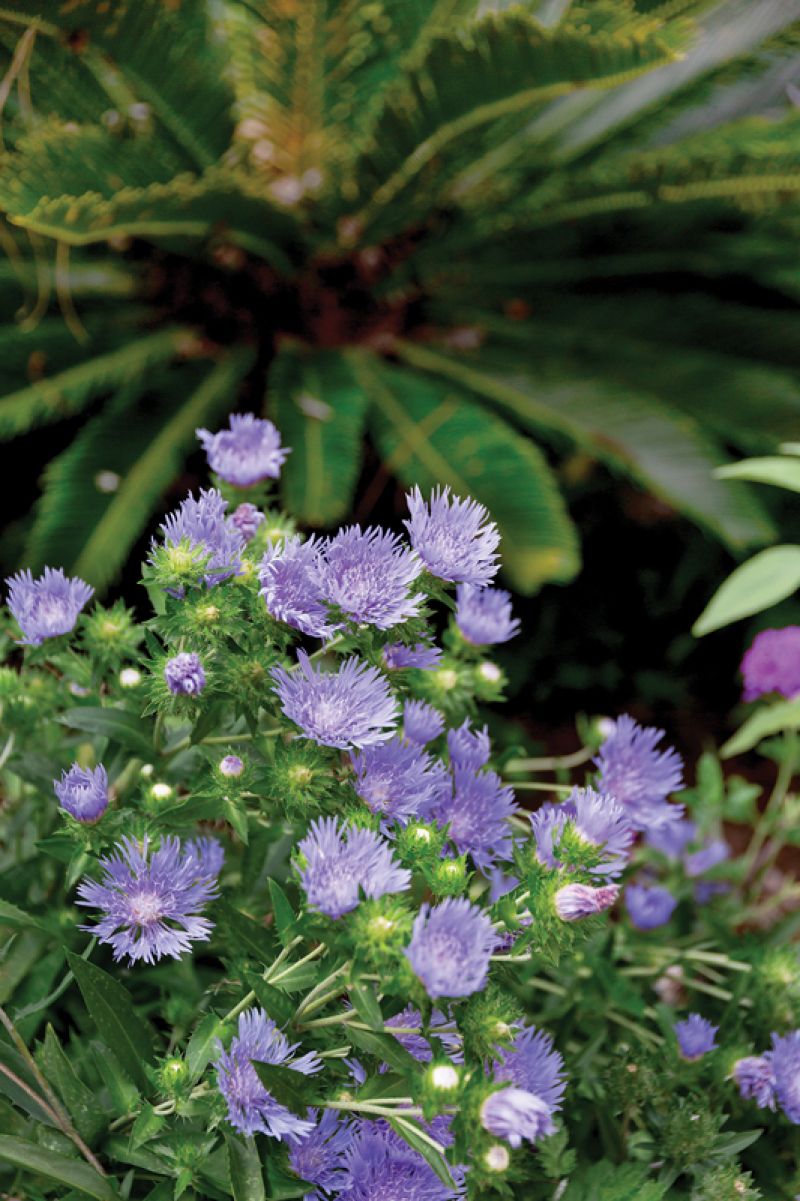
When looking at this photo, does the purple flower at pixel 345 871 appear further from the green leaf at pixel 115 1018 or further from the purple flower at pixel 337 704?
the green leaf at pixel 115 1018

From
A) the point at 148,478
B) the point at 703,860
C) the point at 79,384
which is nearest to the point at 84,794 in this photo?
the point at 703,860

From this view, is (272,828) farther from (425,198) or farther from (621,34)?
(425,198)

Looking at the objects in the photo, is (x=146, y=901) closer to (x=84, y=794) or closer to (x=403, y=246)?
(x=84, y=794)

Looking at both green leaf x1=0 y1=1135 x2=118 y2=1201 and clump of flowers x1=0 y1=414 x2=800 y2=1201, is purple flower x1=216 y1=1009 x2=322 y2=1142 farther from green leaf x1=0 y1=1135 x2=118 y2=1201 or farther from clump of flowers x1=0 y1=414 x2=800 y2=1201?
green leaf x1=0 y1=1135 x2=118 y2=1201

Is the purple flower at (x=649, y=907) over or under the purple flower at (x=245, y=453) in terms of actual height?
under

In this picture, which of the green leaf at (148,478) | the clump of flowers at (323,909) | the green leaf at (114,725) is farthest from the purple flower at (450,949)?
the green leaf at (148,478)

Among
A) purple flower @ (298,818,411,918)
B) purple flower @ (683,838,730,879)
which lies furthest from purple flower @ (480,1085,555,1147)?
purple flower @ (683,838,730,879)
